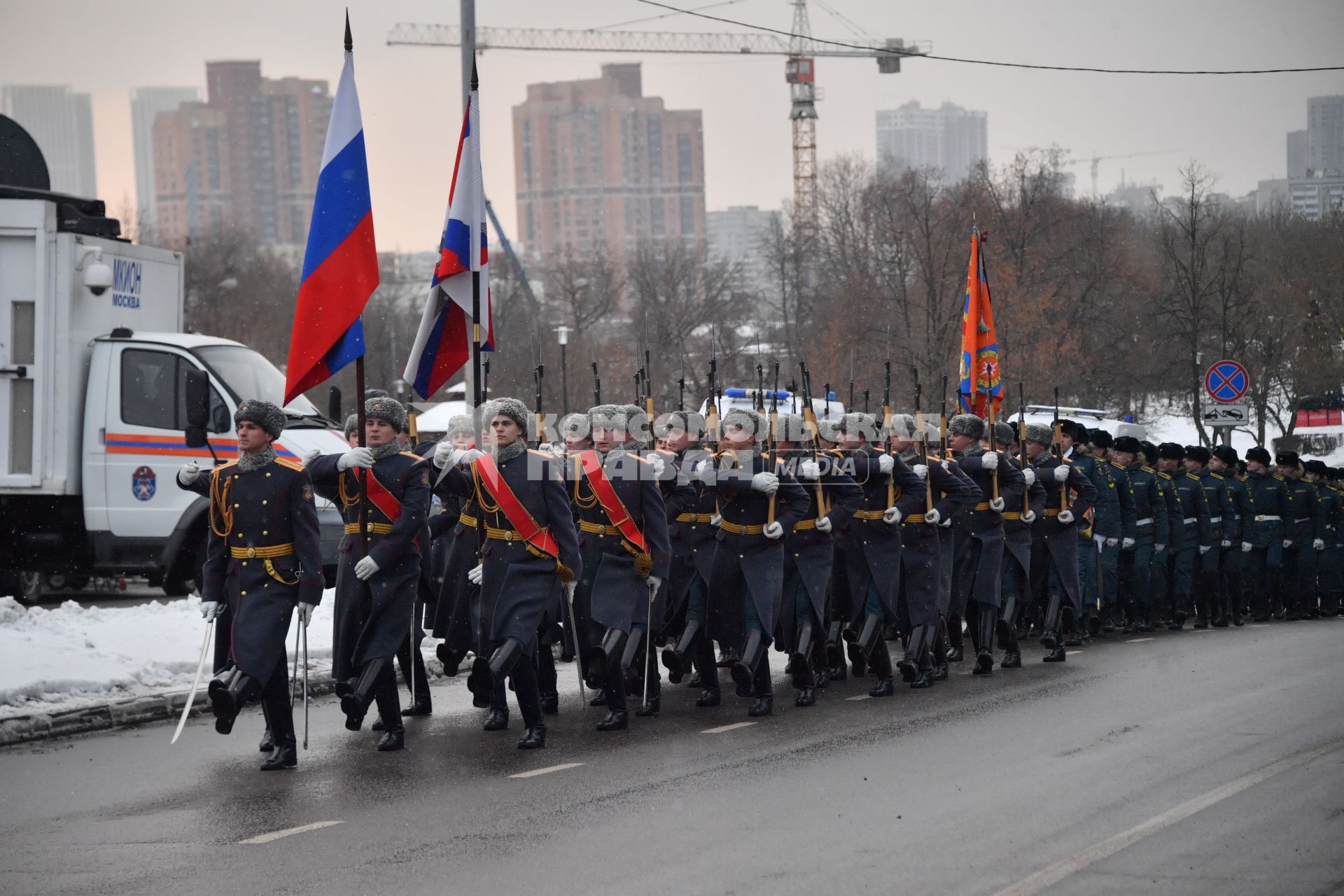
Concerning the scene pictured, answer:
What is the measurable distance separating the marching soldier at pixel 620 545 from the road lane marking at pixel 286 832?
273 cm

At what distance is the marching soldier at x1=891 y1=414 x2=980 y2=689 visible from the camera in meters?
11.5

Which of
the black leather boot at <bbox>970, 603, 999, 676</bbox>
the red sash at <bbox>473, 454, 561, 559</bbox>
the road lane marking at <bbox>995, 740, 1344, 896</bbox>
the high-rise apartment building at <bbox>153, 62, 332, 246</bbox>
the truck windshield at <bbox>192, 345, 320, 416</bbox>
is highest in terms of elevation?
the high-rise apartment building at <bbox>153, 62, 332, 246</bbox>

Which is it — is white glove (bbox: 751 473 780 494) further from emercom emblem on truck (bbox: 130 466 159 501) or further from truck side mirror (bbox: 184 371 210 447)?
emercom emblem on truck (bbox: 130 466 159 501)

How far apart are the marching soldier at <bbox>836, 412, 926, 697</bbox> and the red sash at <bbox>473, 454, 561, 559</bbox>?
290 cm

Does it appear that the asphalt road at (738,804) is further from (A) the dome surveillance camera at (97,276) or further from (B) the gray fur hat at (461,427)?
(A) the dome surveillance camera at (97,276)

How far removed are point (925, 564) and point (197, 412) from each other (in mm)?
6989

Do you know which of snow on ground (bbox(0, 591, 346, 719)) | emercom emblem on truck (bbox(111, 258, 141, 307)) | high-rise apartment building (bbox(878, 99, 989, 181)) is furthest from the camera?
high-rise apartment building (bbox(878, 99, 989, 181))

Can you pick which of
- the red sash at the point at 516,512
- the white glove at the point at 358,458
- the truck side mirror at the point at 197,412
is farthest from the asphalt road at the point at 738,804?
the truck side mirror at the point at 197,412

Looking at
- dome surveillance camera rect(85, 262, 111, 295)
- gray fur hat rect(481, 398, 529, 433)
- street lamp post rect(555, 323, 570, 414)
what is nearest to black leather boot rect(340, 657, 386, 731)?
gray fur hat rect(481, 398, 529, 433)

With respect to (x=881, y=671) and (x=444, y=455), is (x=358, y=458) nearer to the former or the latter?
(x=444, y=455)

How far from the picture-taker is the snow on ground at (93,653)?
33.0ft

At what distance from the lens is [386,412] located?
31.1ft

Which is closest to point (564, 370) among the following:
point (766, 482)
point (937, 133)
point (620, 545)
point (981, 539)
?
point (981, 539)

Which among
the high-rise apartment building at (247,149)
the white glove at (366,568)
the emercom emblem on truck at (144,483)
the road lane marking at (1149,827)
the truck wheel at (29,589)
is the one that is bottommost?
the road lane marking at (1149,827)
